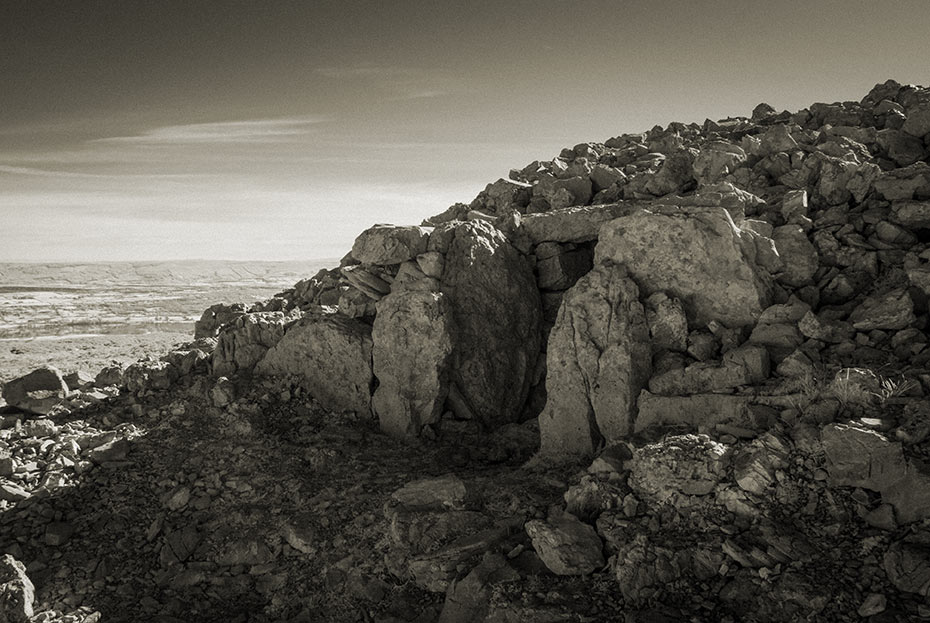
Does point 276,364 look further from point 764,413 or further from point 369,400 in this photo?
point 764,413

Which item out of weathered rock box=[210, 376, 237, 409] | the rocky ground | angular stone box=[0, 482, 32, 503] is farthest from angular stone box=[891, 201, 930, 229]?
angular stone box=[0, 482, 32, 503]

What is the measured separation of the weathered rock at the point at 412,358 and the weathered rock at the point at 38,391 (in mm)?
6661

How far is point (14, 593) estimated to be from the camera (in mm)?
7516

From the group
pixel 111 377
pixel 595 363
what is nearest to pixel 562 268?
pixel 595 363

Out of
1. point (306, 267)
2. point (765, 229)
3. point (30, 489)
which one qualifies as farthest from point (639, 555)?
point (306, 267)

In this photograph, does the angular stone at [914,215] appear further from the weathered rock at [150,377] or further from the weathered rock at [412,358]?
the weathered rock at [150,377]

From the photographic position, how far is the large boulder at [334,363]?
11594 millimetres

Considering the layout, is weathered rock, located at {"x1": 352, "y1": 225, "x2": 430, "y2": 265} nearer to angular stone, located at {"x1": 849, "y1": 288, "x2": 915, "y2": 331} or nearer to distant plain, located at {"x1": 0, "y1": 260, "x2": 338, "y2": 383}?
angular stone, located at {"x1": 849, "y1": 288, "x2": 915, "y2": 331}

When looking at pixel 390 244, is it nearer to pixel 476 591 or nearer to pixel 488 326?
pixel 488 326

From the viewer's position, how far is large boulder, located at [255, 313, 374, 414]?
38.0 feet

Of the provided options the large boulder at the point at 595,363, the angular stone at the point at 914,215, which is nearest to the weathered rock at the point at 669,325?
the large boulder at the point at 595,363

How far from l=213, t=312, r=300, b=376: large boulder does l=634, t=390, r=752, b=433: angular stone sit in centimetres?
763

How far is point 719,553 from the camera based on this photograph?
6070 millimetres

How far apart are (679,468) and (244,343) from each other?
29.5 ft
